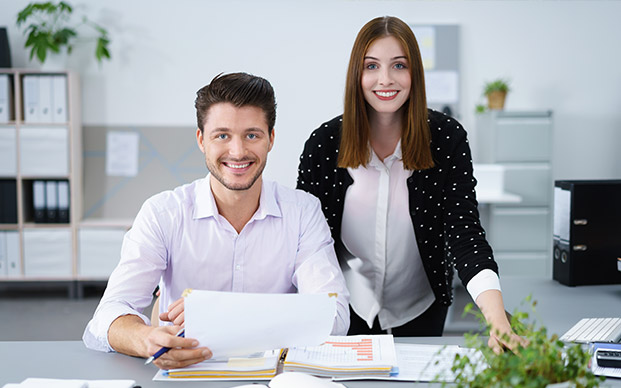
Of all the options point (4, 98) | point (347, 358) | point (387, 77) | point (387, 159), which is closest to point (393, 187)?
point (387, 159)

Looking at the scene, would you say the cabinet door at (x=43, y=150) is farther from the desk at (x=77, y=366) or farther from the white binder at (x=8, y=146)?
the desk at (x=77, y=366)

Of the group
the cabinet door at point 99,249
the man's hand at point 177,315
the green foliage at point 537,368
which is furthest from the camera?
the cabinet door at point 99,249

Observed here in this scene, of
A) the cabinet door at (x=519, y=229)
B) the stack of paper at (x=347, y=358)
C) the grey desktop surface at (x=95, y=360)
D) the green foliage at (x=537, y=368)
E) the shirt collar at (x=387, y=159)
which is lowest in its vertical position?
the cabinet door at (x=519, y=229)

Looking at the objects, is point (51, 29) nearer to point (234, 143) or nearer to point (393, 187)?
point (234, 143)

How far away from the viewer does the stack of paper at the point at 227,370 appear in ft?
3.84

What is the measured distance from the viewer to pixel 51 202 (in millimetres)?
4277

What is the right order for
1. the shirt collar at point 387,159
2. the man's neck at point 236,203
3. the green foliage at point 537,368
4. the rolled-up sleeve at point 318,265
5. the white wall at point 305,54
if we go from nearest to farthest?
the green foliage at point 537,368 < the rolled-up sleeve at point 318,265 < the man's neck at point 236,203 < the shirt collar at point 387,159 < the white wall at point 305,54

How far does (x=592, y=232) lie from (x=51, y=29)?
3.88m

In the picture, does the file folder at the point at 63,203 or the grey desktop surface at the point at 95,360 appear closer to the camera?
the grey desktop surface at the point at 95,360

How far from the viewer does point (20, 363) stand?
126 centimetres

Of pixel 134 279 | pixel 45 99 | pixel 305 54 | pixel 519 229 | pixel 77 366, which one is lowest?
pixel 519 229

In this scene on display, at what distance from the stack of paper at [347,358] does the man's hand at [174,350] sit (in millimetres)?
176

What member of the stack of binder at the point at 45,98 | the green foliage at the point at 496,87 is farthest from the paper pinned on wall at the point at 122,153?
the green foliage at the point at 496,87

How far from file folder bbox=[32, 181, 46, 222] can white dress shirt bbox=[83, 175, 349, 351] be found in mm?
2995
